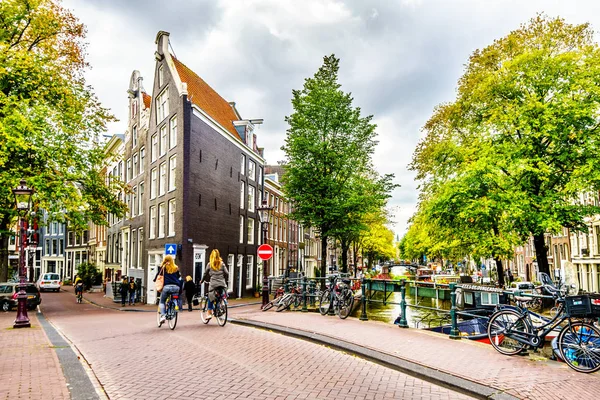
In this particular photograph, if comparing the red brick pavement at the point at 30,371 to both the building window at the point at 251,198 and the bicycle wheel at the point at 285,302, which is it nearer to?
the bicycle wheel at the point at 285,302

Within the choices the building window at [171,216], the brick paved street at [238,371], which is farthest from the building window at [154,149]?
the brick paved street at [238,371]

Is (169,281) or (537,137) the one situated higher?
(537,137)

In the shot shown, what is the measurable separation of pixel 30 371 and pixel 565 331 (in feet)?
27.3

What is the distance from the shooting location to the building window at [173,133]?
2859cm

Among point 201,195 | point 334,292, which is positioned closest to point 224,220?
point 201,195

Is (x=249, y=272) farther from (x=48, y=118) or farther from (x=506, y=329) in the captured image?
(x=506, y=329)

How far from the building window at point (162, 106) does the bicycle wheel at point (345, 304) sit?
20346 millimetres

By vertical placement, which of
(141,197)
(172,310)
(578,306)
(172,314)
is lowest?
(172,314)

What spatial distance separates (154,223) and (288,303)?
55.1 ft

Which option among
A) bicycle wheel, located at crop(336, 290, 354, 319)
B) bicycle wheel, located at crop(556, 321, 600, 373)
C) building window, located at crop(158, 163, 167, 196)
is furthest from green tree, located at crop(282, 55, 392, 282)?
bicycle wheel, located at crop(556, 321, 600, 373)

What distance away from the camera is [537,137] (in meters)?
21.7

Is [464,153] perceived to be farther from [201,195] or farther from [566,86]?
[201,195]

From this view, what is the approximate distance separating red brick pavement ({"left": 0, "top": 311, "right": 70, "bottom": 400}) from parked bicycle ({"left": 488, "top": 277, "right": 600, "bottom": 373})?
7.10m

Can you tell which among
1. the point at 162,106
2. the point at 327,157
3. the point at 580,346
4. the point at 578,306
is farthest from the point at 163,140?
the point at 580,346
